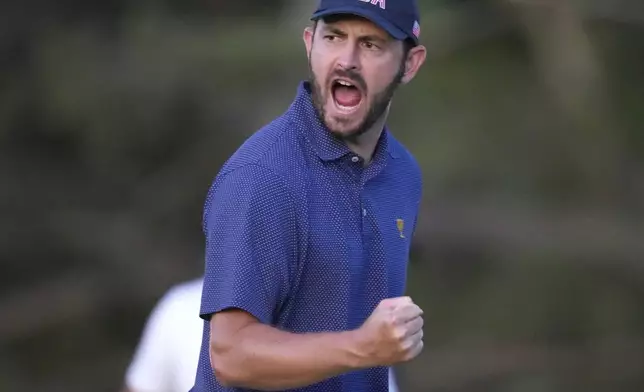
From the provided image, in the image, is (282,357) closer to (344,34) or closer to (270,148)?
(270,148)

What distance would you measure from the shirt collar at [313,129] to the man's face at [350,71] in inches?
0.6

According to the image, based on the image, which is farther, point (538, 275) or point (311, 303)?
point (538, 275)

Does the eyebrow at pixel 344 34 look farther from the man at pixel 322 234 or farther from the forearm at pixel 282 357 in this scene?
the forearm at pixel 282 357

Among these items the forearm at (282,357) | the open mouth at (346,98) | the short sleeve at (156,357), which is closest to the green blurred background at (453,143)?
the short sleeve at (156,357)

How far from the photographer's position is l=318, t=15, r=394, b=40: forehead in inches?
97.0

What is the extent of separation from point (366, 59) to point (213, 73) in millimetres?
5493

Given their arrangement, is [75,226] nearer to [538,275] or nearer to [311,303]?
[538,275]

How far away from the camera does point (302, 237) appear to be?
2.32m

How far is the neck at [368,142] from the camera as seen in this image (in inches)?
100

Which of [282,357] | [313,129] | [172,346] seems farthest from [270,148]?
[172,346]

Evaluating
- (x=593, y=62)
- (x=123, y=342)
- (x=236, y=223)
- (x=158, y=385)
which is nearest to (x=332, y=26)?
(x=236, y=223)

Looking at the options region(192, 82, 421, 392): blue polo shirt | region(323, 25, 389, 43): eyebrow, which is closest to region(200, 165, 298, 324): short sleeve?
region(192, 82, 421, 392): blue polo shirt

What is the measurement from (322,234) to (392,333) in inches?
12.4

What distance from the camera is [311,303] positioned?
2.39 m
